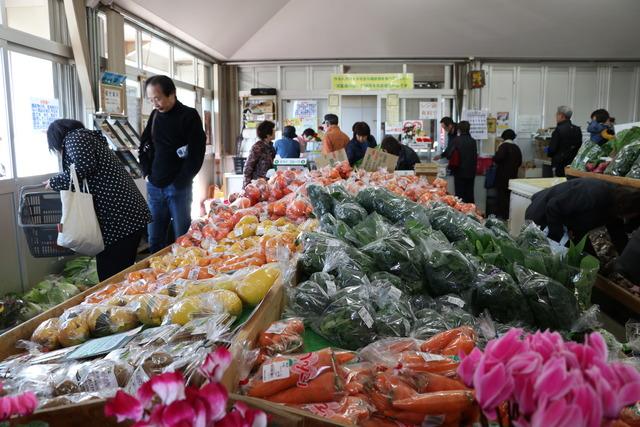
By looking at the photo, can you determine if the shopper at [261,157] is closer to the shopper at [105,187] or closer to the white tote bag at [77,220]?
the shopper at [105,187]

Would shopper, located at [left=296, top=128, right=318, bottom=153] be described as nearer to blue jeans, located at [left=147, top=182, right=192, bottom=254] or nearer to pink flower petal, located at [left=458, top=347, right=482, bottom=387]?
blue jeans, located at [left=147, top=182, right=192, bottom=254]

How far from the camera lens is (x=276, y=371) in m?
1.04

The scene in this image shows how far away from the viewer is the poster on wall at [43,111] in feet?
14.1

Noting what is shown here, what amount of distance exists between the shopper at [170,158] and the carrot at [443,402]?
2.97 meters

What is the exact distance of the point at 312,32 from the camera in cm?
836

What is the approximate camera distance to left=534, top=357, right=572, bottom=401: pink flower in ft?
1.64

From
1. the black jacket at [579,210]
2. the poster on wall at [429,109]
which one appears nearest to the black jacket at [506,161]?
the poster on wall at [429,109]

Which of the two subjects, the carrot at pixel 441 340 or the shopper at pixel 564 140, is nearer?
the carrot at pixel 441 340

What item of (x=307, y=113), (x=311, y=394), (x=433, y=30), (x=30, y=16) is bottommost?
(x=311, y=394)

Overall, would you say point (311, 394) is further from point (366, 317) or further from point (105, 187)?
point (105, 187)

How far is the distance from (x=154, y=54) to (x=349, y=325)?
619 cm

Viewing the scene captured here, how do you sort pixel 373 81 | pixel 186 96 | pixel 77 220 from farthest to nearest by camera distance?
pixel 373 81 < pixel 186 96 < pixel 77 220

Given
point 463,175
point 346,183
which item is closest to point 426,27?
point 463,175

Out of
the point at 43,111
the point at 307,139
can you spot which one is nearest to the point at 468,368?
the point at 43,111
